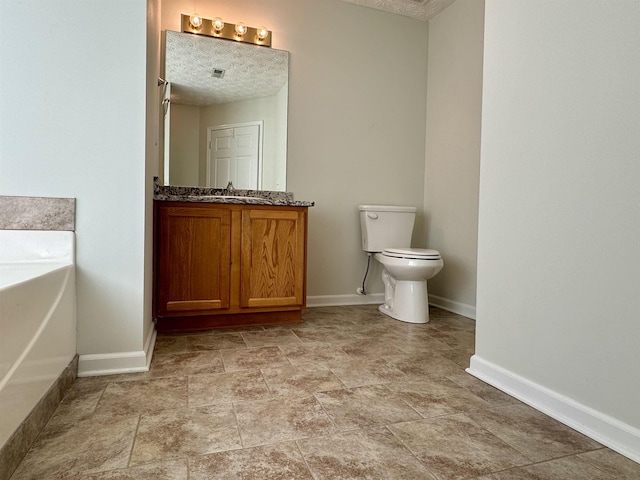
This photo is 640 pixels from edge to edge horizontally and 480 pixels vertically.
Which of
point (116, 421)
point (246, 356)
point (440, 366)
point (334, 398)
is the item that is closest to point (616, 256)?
point (440, 366)

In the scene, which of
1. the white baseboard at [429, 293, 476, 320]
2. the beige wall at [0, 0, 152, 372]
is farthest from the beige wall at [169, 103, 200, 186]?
the white baseboard at [429, 293, 476, 320]

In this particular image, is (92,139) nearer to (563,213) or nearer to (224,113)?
(224,113)

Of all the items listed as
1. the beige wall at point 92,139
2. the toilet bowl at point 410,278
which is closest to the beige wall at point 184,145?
the beige wall at point 92,139

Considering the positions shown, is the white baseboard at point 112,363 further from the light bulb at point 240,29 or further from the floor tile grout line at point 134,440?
the light bulb at point 240,29

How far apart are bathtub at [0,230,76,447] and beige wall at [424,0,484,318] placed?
2491mm

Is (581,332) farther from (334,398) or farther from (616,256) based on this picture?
(334,398)

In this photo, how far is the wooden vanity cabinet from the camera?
214 centimetres

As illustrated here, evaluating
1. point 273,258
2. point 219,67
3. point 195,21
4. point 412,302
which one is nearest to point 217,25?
point 195,21

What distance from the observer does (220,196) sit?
2340 mm

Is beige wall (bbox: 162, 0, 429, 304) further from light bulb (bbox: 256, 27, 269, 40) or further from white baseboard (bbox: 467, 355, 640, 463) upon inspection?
white baseboard (bbox: 467, 355, 640, 463)

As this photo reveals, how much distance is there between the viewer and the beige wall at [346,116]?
114 inches

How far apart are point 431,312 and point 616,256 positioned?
1.85 m

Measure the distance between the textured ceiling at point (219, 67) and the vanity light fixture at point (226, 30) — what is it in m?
0.04

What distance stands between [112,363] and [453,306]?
2.39m
